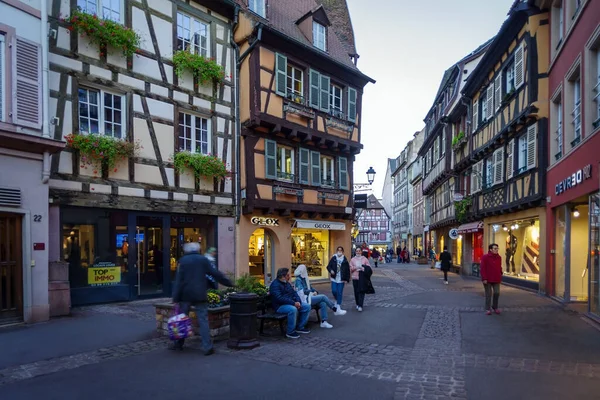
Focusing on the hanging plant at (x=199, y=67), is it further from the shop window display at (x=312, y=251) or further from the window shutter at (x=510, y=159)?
the window shutter at (x=510, y=159)

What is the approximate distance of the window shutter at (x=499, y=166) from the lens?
19.3 m

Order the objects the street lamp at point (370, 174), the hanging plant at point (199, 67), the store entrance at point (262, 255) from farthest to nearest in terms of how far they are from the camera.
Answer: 1. the street lamp at point (370, 174)
2. the store entrance at point (262, 255)
3. the hanging plant at point (199, 67)

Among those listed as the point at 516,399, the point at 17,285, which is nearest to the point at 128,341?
the point at 17,285

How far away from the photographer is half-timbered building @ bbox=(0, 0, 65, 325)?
9562 mm

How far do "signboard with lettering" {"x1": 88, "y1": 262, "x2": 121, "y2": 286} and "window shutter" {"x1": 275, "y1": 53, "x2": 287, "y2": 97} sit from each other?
8.42 metres

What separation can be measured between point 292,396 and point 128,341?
3992 mm

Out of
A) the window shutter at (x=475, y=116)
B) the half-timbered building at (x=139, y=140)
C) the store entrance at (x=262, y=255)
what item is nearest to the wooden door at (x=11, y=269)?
the half-timbered building at (x=139, y=140)

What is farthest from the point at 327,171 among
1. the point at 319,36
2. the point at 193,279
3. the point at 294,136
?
the point at 193,279

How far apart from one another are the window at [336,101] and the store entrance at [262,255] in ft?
19.6

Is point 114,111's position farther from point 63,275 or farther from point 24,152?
point 63,275

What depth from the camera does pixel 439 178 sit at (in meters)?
31.7

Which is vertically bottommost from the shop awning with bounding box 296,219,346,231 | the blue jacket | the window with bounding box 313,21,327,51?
the blue jacket

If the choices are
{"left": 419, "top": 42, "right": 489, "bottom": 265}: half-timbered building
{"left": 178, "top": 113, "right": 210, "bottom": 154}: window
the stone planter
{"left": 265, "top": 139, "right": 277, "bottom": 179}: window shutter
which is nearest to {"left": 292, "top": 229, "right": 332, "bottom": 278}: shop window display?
{"left": 265, "top": 139, "right": 277, "bottom": 179}: window shutter

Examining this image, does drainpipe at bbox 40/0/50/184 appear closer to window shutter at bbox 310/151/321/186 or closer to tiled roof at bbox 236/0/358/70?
tiled roof at bbox 236/0/358/70
